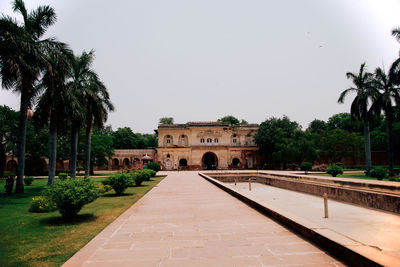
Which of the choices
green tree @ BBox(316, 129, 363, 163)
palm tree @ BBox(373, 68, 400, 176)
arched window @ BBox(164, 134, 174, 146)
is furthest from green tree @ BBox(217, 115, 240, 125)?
palm tree @ BBox(373, 68, 400, 176)

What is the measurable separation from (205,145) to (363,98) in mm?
24657

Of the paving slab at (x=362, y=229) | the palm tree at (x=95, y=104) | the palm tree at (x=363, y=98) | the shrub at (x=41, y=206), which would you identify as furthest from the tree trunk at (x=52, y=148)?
the palm tree at (x=363, y=98)

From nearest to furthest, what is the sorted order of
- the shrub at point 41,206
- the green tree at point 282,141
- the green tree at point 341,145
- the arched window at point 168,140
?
the shrub at point 41,206 < the green tree at point 282,141 < the green tree at point 341,145 < the arched window at point 168,140

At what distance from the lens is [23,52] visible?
11133 millimetres

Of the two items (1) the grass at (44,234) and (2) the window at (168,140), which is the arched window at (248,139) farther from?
(1) the grass at (44,234)

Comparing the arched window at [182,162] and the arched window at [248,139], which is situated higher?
the arched window at [248,139]

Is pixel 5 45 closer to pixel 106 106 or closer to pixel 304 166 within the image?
pixel 106 106

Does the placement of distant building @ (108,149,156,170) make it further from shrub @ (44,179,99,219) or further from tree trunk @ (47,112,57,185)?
Result: shrub @ (44,179,99,219)

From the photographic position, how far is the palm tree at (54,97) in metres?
12.7

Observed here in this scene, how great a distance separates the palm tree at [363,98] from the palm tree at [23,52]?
77.4 ft

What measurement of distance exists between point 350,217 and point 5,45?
13599 mm

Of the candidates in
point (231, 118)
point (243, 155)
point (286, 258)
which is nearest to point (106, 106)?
point (286, 258)

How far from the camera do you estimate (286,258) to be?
3654mm

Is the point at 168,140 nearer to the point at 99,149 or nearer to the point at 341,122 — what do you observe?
the point at 99,149
